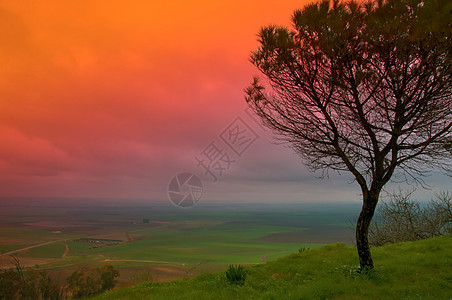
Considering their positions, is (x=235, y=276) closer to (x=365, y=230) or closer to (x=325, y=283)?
(x=325, y=283)

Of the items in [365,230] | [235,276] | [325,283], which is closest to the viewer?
[325,283]

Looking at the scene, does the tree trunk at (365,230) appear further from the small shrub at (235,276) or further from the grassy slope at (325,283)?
the small shrub at (235,276)

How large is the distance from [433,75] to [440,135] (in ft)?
7.66

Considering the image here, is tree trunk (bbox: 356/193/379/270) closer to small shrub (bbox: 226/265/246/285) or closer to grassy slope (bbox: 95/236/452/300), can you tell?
grassy slope (bbox: 95/236/452/300)

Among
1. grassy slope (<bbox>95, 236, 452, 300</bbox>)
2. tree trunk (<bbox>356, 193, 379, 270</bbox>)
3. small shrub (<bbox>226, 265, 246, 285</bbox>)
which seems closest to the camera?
grassy slope (<bbox>95, 236, 452, 300</bbox>)

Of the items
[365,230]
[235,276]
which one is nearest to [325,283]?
[365,230]

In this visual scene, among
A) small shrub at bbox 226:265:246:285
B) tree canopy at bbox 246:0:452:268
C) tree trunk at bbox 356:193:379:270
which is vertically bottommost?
small shrub at bbox 226:265:246:285

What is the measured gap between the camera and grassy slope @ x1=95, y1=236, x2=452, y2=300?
27.0 ft

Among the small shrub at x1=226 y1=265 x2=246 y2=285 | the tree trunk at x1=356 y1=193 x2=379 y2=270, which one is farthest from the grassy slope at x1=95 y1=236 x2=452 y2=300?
the tree trunk at x1=356 y1=193 x2=379 y2=270

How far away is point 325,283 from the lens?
8781 mm

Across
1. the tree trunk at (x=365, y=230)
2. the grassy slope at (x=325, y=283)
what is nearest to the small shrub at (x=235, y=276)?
the grassy slope at (x=325, y=283)

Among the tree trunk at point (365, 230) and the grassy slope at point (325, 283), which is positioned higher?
the tree trunk at point (365, 230)

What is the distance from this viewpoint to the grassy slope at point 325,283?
8.22 m

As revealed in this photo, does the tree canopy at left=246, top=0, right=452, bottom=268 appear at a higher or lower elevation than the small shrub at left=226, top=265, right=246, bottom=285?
higher
